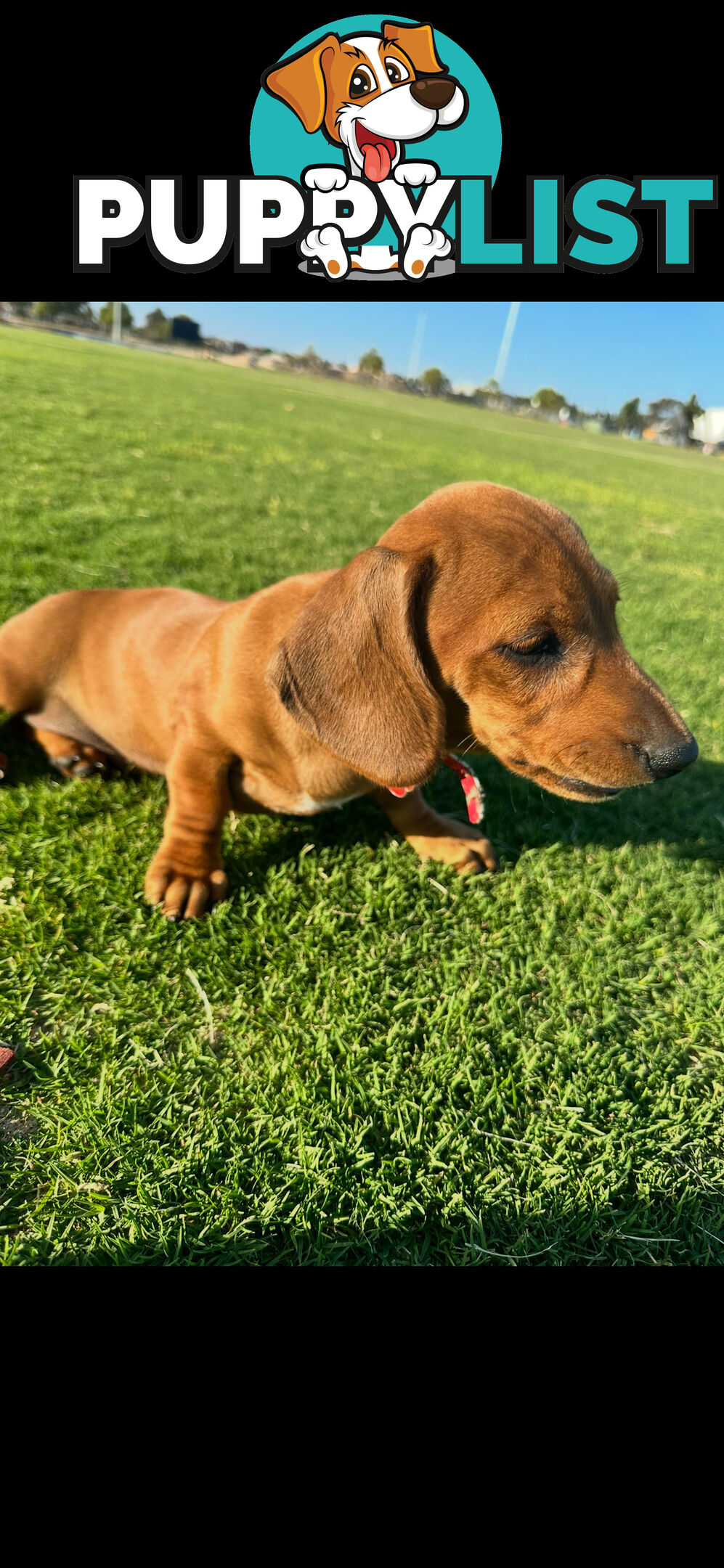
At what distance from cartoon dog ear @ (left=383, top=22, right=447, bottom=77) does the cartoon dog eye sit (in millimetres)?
186

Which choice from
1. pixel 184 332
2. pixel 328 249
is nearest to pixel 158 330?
pixel 184 332

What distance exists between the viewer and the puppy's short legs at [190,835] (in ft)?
9.64

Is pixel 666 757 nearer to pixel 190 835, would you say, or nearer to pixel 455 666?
pixel 455 666

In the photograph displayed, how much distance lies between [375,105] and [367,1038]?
6712 millimetres

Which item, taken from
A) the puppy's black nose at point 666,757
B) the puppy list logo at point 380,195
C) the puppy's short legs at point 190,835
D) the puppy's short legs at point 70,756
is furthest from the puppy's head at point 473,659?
the puppy list logo at point 380,195

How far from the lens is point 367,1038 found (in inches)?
103

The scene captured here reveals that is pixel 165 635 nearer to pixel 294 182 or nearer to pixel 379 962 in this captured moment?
pixel 379 962

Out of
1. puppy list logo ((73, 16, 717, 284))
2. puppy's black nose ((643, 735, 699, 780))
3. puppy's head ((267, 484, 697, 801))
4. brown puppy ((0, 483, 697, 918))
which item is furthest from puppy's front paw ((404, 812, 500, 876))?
puppy list logo ((73, 16, 717, 284))

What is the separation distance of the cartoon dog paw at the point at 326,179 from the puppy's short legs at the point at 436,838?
4.96 meters

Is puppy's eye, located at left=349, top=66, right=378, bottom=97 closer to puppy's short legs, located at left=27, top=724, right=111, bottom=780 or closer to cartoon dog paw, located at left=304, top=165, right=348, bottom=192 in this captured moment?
cartoon dog paw, located at left=304, top=165, right=348, bottom=192

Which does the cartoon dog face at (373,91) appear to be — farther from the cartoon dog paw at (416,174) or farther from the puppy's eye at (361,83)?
the cartoon dog paw at (416,174)

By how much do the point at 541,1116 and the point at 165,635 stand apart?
2.29 meters

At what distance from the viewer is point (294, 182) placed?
17.9 feet

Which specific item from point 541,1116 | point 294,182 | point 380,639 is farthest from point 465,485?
point 294,182
